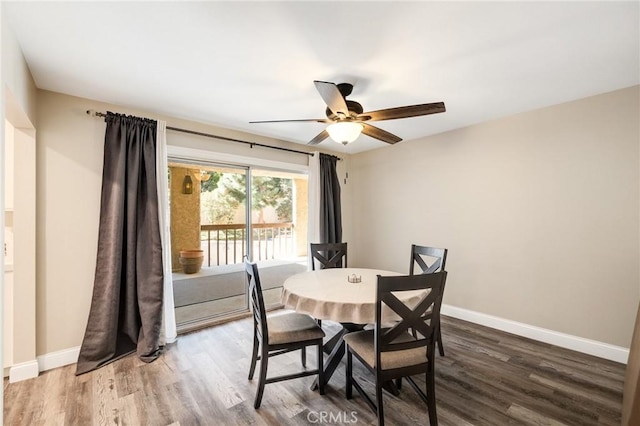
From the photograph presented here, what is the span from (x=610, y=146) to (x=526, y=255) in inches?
48.5

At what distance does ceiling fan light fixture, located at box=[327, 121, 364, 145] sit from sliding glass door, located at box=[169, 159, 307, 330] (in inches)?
73.0

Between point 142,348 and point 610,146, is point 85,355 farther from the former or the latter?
point 610,146

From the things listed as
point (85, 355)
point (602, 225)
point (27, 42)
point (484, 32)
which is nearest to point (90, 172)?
point (27, 42)

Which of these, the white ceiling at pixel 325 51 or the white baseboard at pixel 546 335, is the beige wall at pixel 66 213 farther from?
the white baseboard at pixel 546 335

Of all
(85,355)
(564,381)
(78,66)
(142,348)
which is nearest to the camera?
(78,66)

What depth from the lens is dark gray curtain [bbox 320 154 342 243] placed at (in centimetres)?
423

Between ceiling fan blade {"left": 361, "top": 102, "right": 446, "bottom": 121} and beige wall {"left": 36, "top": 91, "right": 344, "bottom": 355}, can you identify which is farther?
beige wall {"left": 36, "top": 91, "right": 344, "bottom": 355}

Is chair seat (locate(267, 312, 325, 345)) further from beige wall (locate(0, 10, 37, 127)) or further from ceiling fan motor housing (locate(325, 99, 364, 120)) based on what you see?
beige wall (locate(0, 10, 37, 127))

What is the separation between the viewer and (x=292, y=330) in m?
2.08

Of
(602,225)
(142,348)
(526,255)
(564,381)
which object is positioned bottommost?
(564,381)

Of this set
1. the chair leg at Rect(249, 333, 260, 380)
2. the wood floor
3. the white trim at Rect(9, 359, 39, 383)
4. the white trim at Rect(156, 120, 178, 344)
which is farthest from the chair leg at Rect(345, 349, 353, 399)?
the white trim at Rect(9, 359, 39, 383)

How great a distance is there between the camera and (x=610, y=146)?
8.20 ft

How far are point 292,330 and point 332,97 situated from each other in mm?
1704

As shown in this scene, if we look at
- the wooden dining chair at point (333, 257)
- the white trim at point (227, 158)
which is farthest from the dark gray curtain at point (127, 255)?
the wooden dining chair at point (333, 257)
